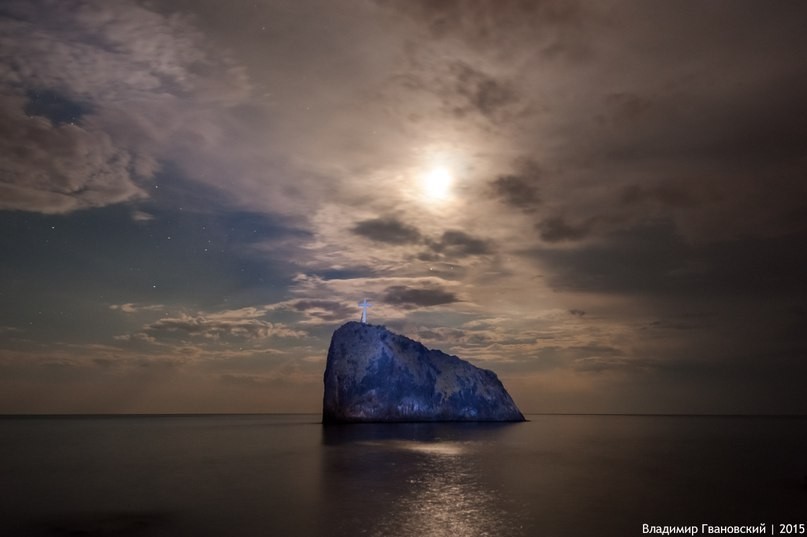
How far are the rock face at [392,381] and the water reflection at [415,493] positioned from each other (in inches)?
1983

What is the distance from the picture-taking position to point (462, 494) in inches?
1131

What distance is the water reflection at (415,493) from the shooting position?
21531 mm

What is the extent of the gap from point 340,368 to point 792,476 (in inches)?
2962

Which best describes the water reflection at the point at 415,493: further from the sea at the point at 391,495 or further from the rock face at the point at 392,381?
the rock face at the point at 392,381

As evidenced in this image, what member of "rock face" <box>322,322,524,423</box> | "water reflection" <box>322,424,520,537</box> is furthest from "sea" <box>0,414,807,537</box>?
"rock face" <box>322,322,524,423</box>

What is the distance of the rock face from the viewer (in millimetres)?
100438

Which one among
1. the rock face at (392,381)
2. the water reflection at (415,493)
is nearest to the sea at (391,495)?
the water reflection at (415,493)

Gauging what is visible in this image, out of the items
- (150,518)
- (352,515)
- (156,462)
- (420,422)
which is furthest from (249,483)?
(420,422)

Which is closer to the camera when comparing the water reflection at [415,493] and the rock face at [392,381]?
the water reflection at [415,493]

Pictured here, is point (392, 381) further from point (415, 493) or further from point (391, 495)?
point (391, 495)

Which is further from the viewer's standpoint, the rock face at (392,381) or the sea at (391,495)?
the rock face at (392,381)

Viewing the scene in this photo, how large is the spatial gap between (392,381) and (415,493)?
247 feet

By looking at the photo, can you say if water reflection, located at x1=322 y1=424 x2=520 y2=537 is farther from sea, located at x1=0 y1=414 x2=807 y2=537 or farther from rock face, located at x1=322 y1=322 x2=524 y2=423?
rock face, located at x1=322 y1=322 x2=524 y2=423

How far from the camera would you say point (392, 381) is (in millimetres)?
103125
